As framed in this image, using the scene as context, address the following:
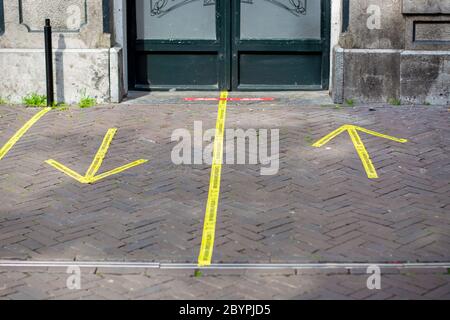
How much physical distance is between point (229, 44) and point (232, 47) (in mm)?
59

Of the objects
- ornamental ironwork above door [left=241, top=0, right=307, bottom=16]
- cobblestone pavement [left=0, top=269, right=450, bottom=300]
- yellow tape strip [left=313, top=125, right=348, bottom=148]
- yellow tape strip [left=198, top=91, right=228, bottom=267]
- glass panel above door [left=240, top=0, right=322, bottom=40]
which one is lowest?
cobblestone pavement [left=0, top=269, right=450, bottom=300]

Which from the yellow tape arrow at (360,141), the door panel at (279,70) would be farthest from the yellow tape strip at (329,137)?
the door panel at (279,70)

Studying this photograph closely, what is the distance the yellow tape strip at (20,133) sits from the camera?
10.4 meters

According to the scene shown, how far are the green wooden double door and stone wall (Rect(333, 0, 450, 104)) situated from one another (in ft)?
2.31

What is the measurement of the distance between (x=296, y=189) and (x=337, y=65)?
3.67m

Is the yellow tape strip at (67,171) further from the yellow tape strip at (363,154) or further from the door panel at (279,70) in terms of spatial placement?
the door panel at (279,70)

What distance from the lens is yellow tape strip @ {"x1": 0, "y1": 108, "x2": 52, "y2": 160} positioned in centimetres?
1043

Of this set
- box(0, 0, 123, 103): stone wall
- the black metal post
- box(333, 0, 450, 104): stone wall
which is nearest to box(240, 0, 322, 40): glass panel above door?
box(333, 0, 450, 104): stone wall

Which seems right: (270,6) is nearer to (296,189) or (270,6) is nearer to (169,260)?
(296,189)

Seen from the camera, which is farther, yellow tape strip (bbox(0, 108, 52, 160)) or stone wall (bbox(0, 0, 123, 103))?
stone wall (bbox(0, 0, 123, 103))

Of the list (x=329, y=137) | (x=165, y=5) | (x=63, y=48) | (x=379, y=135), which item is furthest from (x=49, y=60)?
(x=379, y=135)

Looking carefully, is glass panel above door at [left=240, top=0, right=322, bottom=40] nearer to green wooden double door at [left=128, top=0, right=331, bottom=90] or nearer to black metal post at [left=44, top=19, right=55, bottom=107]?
green wooden double door at [left=128, top=0, right=331, bottom=90]

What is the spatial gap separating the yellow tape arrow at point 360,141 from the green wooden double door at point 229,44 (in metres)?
2.01

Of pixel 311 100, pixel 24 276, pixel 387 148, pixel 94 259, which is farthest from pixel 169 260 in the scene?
pixel 311 100
